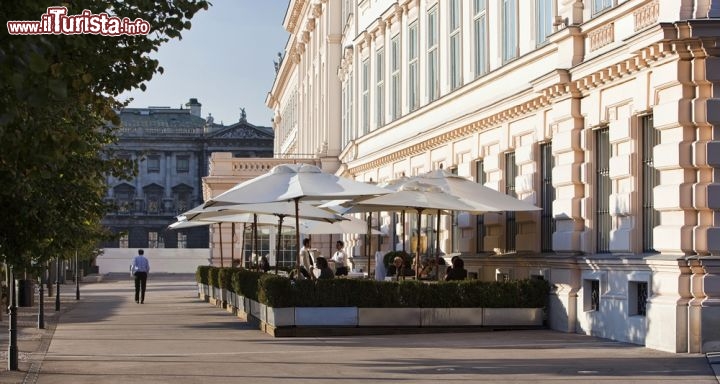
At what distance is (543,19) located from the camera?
2425 cm

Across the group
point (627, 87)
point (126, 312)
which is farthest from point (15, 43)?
point (126, 312)

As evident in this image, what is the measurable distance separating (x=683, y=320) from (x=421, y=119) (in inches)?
675

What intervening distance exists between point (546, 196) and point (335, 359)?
301 inches

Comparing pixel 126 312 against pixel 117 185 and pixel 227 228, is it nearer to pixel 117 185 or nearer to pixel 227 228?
pixel 227 228

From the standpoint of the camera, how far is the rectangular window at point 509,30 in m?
26.0

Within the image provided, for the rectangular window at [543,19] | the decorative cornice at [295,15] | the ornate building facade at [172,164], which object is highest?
the decorative cornice at [295,15]

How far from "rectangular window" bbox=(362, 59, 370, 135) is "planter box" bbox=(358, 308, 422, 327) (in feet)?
69.7

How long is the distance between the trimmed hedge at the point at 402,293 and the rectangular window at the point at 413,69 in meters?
13.2

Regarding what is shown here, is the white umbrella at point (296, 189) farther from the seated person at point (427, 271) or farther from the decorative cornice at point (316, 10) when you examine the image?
the decorative cornice at point (316, 10)

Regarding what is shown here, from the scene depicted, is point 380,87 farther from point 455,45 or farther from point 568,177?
point 568,177

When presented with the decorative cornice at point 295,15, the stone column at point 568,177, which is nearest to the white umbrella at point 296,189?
the stone column at point 568,177

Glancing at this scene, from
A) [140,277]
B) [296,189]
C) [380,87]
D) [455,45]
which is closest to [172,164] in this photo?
[140,277]

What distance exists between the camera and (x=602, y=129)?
21.3 m

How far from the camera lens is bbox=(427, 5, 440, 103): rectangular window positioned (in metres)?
32.8
